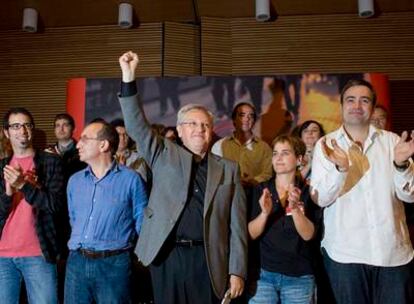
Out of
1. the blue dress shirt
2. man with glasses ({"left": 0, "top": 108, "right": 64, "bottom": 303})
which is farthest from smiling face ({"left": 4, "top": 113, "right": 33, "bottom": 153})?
the blue dress shirt

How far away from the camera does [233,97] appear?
4.11 m

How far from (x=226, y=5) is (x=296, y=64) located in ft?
2.93

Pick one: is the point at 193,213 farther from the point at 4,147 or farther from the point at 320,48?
the point at 320,48

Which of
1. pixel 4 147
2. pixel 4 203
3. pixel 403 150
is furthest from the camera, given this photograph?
pixel 4 147

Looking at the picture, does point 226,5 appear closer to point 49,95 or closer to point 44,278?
point 49,95

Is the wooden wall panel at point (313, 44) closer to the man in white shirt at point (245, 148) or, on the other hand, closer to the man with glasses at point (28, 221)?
the man in white shirt at point (245, 148)

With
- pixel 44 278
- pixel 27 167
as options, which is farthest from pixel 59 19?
pixel 44 278

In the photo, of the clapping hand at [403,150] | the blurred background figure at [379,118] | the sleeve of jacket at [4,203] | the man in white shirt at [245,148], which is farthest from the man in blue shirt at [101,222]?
the blurred background figure at [379,118]

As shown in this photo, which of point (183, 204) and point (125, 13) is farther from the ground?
point (125, 13)

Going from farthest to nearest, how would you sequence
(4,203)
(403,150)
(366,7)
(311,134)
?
(366,7) → (311,134) → (4,203) → (403,150)

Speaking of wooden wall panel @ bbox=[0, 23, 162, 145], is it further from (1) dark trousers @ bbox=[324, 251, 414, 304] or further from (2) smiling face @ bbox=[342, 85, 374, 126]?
(1) dark trousers @ bbox=[324, 251, 414, 304]

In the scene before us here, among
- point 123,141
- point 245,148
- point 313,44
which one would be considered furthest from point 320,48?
point 123,141

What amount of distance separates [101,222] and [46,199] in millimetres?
304

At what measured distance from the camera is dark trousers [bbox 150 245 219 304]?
189 centimetres
